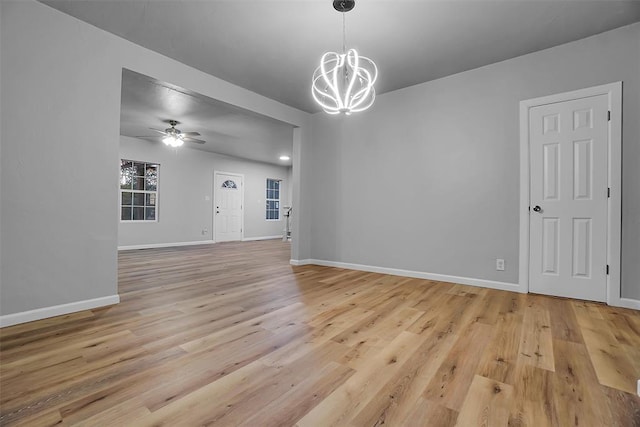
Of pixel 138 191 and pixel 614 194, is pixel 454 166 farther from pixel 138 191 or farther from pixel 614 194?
pixel 138 191

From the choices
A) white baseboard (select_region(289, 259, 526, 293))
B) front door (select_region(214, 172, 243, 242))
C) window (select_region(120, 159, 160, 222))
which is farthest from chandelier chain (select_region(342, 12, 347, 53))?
front door (select_region(214, 172, 243, 242))

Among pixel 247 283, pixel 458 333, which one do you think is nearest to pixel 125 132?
pixel 247 283

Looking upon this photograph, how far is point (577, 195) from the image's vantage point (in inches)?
115

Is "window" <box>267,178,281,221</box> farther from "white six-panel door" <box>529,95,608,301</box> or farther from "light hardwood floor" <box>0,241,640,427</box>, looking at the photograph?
"white six-panel door" <box>529,95,608,301</box>

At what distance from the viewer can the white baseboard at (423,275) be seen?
10.7 feet

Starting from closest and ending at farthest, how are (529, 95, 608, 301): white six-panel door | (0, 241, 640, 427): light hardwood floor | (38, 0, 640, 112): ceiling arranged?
1. (0, 241, 640, 427): light hardwood floor
2. (38, 0, 640, 112): ceiling
3. (529, 95, 608, 301): white six-panel door

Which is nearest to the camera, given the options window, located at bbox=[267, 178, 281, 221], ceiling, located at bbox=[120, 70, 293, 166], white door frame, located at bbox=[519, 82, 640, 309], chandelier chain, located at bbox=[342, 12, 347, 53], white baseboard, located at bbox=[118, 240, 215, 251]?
chandelier chain, located at bbox=[342, 12, 347, 53]

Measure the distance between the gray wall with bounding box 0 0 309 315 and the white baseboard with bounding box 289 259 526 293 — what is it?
9.38 ft

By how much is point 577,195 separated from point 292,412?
11.0ft

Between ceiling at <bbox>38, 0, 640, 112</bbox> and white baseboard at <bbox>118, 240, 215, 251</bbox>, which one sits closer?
ceiling at <bbox>38, 0, 640, 112</bbox>

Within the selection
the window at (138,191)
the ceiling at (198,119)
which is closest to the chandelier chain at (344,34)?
the ceiling at (198,119)

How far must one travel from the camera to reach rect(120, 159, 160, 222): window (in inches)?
260

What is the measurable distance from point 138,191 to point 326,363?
22.4 feet

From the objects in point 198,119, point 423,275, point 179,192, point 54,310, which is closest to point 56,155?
point 54,310
